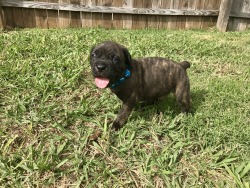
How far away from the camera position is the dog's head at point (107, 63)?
2908mm

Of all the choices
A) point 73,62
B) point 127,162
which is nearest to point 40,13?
point 73,62

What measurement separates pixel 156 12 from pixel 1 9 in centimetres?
446

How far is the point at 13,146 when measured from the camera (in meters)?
3.10

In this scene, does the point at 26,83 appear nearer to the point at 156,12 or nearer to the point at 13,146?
the point at 13,146

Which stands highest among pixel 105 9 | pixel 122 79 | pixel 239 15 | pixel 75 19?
pixel 105 9

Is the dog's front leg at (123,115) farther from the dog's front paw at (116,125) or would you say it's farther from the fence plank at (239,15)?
the fence plank at (239,15)

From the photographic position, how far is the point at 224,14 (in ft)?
28.1

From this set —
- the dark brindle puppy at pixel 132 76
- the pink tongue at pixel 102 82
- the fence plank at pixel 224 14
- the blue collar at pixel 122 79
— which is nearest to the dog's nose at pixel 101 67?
the dark brindle puppy at pixel 132 76

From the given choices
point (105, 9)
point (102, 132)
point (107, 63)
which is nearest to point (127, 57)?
point (107, 63)

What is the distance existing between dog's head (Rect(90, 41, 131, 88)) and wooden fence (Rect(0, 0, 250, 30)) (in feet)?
15.9

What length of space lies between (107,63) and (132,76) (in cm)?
53

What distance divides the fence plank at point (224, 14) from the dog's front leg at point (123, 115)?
261 inches

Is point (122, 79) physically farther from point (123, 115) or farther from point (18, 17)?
point (18, 17)

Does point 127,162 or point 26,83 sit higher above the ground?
point 26,83
